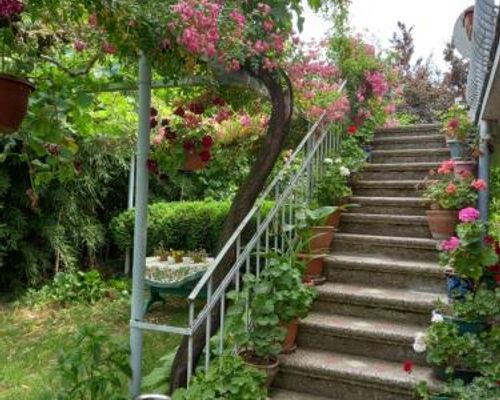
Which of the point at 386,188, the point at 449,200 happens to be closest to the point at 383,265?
the point at 449,200

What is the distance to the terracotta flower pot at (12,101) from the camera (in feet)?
7.13

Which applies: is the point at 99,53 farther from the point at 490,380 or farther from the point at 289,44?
the point at 490,380

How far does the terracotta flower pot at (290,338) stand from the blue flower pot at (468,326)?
3.08 feet

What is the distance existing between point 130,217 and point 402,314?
461 cm

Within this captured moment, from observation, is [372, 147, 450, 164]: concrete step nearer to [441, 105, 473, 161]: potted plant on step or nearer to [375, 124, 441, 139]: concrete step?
[441, 105, 473, 161]: potted plant on step

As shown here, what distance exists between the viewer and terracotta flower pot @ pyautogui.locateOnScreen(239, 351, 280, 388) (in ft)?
9.53

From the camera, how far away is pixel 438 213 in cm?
410

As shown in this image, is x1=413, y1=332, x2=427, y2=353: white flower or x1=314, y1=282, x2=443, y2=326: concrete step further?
x1=314, y1=282, x2=443, y2=326: concrete step

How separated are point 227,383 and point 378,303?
55.7 inches

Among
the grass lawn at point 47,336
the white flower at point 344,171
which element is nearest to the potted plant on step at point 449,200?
the white flower at point 344,171

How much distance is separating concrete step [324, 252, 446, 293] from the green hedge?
2764mm

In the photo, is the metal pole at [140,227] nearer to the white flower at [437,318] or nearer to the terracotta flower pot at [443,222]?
the white flower at [437,318]

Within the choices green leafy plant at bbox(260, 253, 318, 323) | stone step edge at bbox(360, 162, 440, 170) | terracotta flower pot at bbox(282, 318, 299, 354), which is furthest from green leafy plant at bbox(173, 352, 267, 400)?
stone step edge at bbox(360, 162, 440, 170)

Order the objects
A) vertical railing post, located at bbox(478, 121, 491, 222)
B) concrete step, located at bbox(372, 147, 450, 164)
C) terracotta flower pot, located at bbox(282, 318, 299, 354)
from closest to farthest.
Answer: terracotta flower pot, located at bbox(282, 318, 299, 354), vertical railing post, located at bbox(478, 121, 491, 222), concrete step, located at bbox(372, 147, 450, 164)
